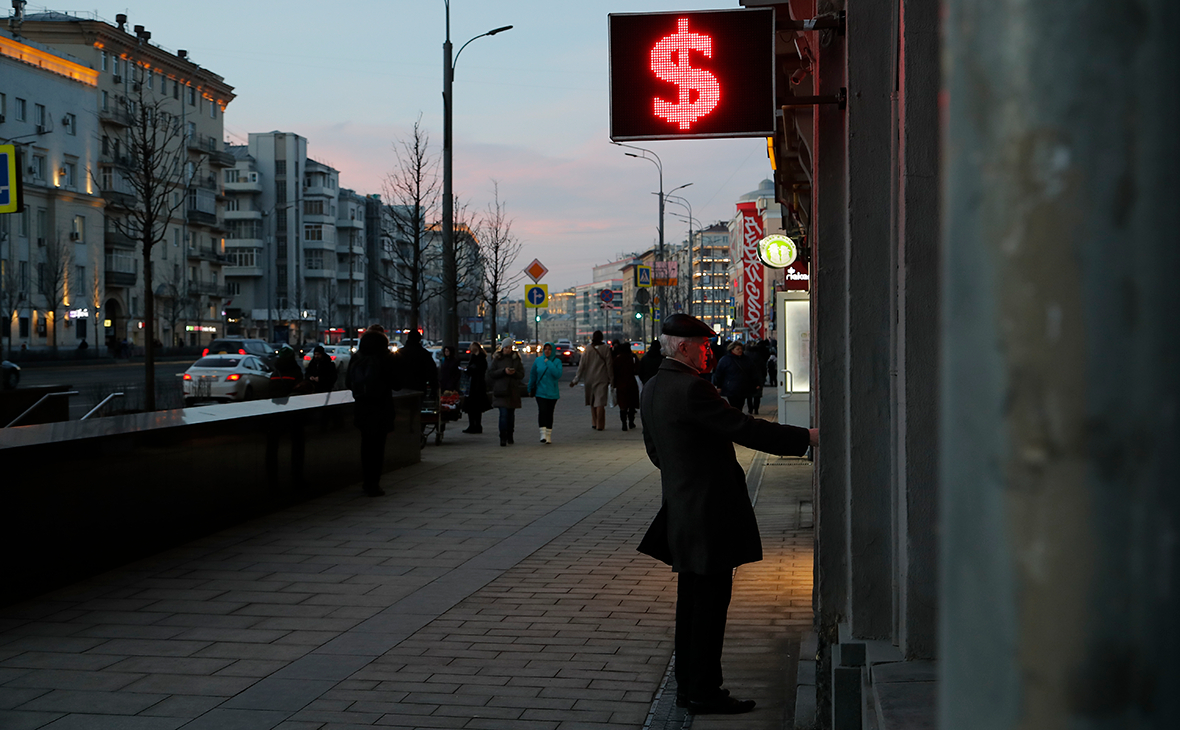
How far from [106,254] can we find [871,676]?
83189 mm

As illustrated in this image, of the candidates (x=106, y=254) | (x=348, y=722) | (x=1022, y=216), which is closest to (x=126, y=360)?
(x=106, y=254)

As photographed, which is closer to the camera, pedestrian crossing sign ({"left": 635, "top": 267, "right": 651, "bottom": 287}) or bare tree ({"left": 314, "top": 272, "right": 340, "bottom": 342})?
pedestrian crossing sign ({"left": 635, "top": 267, "right": 651, "bottom": 287})

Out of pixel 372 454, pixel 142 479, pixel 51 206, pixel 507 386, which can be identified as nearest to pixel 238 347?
pixel 51 206

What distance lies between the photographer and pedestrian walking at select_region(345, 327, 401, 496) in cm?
1362

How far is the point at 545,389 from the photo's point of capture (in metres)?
21.8

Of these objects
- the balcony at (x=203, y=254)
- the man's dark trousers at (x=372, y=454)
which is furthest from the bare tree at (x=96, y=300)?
the man's dark trousers at (x=372, y=454)

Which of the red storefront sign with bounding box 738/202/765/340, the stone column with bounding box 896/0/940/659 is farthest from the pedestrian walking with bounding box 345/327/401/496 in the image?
the red storefront sign with bounding box 738/202/765/340

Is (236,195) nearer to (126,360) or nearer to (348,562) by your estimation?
(126,360)

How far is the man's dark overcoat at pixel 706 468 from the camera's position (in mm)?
5559

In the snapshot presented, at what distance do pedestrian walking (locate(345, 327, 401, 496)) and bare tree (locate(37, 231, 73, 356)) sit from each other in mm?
55794

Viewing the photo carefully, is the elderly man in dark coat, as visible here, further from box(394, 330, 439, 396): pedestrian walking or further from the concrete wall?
box(394, 330, 439, 396): pedestrian walking

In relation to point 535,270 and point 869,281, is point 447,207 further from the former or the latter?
point 869,281

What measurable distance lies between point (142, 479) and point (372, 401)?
416cm

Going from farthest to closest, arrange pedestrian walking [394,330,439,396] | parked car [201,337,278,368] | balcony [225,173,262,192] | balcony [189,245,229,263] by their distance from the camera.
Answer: balcony [225,173,262,192]
balcony [189,245,229,263]
parked car [201,337,278,368]
pedestrian walking [394,330,439,396]
